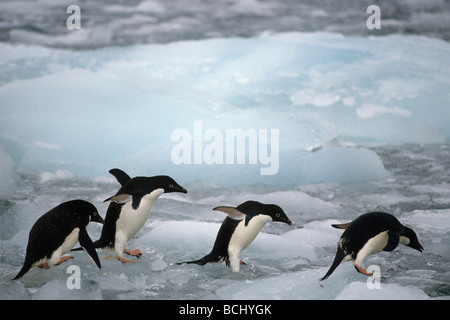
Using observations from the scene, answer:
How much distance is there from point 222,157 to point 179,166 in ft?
0.73

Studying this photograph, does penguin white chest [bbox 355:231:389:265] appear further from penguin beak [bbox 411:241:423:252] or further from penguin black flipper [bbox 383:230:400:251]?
penguin beak [bbox 411:241:423:252]

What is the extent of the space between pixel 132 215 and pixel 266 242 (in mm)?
588

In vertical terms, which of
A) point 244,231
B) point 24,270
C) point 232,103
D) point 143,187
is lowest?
point 24,270

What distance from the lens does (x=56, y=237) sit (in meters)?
2.00

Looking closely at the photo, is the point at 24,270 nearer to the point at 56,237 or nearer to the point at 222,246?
the point at 56,237

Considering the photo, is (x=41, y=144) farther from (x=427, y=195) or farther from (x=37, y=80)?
(x=427, y=195)

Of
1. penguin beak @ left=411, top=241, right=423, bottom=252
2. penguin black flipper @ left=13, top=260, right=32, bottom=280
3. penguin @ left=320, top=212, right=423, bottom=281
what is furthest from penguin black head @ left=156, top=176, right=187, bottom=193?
penguin beak @ left=411, top=241, right=423, bottom=252

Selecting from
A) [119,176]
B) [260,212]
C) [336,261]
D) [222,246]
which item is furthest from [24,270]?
[336,261]

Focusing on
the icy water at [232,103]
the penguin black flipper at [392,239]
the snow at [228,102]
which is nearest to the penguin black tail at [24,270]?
the icy water at [232,103]

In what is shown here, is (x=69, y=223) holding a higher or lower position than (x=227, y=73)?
lower
